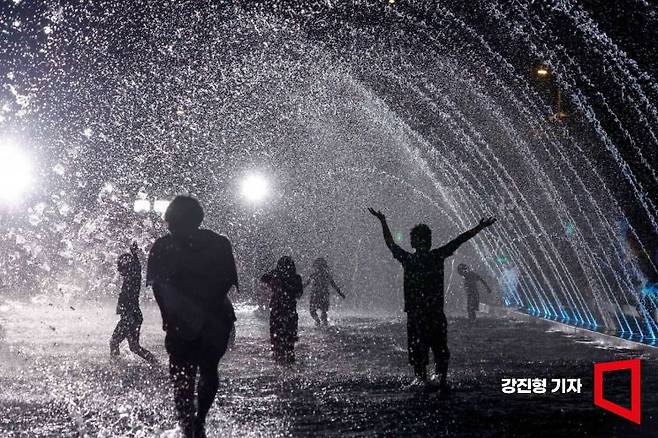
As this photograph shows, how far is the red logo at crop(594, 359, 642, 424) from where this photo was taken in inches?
272

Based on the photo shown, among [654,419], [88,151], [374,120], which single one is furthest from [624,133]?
[654,419]

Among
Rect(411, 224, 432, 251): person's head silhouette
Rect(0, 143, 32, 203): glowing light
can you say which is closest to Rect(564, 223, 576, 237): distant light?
Rect(0, 143, 32, 203): glowing light

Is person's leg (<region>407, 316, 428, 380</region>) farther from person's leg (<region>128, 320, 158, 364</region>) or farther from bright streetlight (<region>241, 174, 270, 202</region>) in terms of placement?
bright streetlight (<region>241, 174, 270, 202</region>)

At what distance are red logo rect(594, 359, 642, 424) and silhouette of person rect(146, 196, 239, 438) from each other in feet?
11.0

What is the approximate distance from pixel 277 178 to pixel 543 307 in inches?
1199

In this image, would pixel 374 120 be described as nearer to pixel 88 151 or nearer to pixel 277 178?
pixel 277 178

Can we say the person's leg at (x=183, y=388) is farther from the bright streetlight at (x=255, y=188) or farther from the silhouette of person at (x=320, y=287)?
the bright streetlight at (x=255, y=188)

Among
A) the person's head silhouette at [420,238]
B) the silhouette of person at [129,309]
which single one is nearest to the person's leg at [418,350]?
the person's head silhouette at [420,238]

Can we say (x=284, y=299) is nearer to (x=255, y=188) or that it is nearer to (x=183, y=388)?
(x=183, y=388)

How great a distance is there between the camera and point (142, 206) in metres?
41.2

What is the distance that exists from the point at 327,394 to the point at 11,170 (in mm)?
34181

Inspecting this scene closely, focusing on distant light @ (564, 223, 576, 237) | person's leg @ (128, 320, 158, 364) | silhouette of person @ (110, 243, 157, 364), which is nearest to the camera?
person's leg @ (128, 320, 158, 364)

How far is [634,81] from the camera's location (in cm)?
4472

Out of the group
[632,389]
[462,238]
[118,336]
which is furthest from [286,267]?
[632,389]
